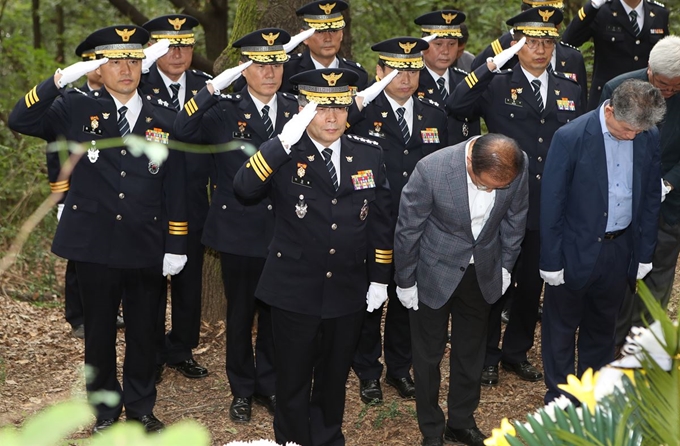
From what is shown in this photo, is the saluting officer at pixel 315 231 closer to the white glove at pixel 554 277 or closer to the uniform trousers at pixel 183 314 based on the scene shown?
the white glove at pixel 554 277

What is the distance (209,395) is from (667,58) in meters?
3.42

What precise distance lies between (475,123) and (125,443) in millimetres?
5726

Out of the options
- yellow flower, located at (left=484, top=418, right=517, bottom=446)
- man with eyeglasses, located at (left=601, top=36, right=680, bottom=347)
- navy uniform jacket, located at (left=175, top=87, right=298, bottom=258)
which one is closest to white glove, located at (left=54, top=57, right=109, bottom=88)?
navy uniform jacket, located at (left=175, top=87, right=298, bottom=258)

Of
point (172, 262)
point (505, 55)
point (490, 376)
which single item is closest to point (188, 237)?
point (172, 262)

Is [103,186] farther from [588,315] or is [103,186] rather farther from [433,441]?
[588,315]

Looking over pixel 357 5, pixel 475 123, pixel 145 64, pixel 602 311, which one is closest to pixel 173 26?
pixel 145 64

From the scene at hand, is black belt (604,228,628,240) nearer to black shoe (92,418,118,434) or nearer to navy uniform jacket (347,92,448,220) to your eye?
navy uniform jacket (347,92,448,220)

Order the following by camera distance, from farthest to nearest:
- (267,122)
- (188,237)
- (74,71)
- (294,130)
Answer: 1. (188,237)
2. (267,122)
3. (74,71)
4. (294,130)

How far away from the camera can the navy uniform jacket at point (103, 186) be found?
5.00m

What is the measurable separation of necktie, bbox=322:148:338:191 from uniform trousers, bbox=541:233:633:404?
60.6 inches

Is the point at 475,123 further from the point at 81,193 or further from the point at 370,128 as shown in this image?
the point at 81,193

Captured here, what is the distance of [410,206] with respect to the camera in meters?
4.79

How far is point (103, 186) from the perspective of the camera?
199 inches

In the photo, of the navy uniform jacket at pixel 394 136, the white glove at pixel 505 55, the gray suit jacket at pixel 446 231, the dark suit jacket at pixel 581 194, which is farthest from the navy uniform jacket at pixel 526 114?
the gray suit jacket at pixel 446 231
